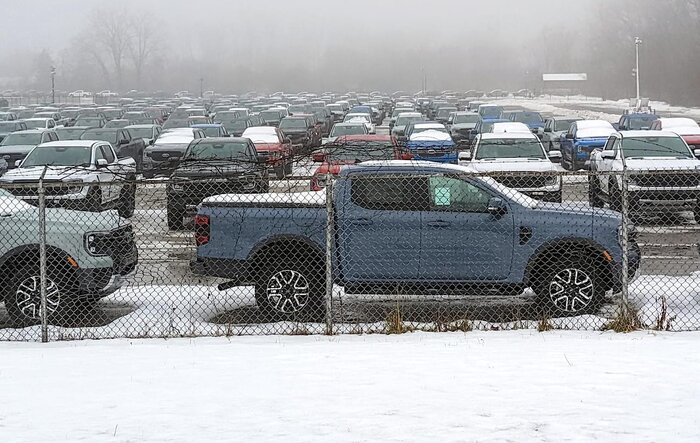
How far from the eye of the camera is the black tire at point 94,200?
61.4 ft

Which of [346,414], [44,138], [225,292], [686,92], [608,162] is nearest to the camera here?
[346,414]

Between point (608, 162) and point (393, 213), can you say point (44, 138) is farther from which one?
point (393, 213)

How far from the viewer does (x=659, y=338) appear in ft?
31.8

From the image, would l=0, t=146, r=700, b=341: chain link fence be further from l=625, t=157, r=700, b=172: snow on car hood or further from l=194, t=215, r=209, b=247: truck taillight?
l=625, t=157, r=700, b=172: snow on car hood

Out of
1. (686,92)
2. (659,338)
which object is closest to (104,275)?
(659,338)

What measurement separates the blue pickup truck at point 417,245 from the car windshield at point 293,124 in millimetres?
35113

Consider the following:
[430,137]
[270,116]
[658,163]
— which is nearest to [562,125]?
[430,137]

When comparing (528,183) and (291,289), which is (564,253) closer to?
(291,289)

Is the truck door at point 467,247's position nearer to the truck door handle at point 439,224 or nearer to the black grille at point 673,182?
the truck door handle at point 439,224

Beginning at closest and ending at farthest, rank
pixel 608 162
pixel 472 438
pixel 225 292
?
pixel 472 438, pixel 225 292, pixel 608 162

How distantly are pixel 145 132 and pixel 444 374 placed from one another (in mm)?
30925

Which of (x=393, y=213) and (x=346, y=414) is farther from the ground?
(x=393, y=213)

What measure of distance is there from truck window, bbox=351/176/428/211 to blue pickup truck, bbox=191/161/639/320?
0.01 metres

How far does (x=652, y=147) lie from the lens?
21.7 meters
